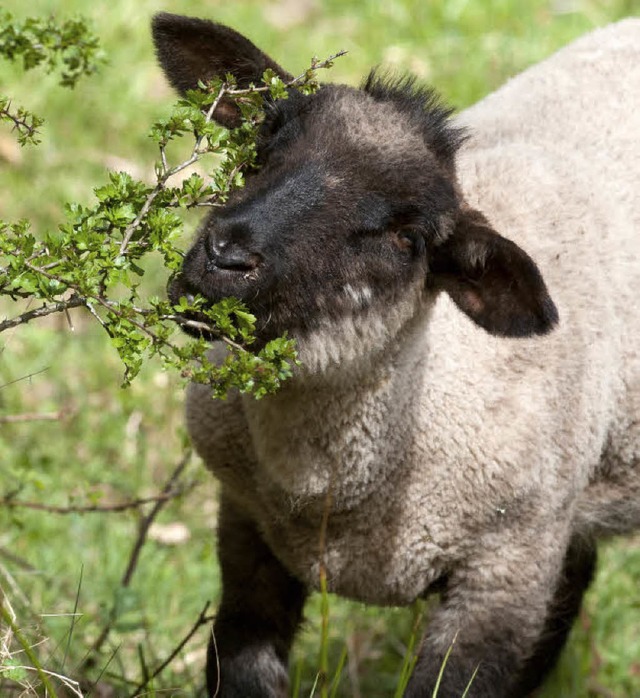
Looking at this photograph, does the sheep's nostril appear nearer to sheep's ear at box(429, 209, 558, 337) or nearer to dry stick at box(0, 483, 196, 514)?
sheep's ear at box(429, 209, 558, 337)

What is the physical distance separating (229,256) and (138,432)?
308 cm

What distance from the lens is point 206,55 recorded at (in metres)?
3.71

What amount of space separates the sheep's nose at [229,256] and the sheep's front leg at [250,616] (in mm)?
1212

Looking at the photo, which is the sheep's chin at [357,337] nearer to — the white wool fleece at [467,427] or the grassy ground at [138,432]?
the white wool fleece at [467,427]

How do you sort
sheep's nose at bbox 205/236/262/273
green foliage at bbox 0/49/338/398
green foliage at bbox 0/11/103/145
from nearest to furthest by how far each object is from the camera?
green foliage at bbox 0/49/338/398, sheep's nose at bbox 205/236/262/273, green foliage at bbox 0/11/103/145

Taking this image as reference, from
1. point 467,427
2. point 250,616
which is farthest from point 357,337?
point 250,616

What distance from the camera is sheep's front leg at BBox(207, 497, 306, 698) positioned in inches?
154

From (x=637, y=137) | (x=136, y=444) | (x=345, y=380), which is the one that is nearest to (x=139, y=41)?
(x=136, y=444)

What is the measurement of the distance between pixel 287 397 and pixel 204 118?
974 mm

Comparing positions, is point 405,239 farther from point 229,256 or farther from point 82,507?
point 82,507

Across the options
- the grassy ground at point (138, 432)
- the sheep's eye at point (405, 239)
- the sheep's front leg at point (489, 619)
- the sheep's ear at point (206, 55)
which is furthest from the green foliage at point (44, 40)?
the sheep's front leg at point (489, 619)

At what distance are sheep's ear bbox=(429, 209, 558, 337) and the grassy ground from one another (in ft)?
3.86

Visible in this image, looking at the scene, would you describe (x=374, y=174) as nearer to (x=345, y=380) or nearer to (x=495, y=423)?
(x=345, y=380)

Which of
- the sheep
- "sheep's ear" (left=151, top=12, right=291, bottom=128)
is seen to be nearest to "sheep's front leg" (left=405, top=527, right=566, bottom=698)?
the sheep
